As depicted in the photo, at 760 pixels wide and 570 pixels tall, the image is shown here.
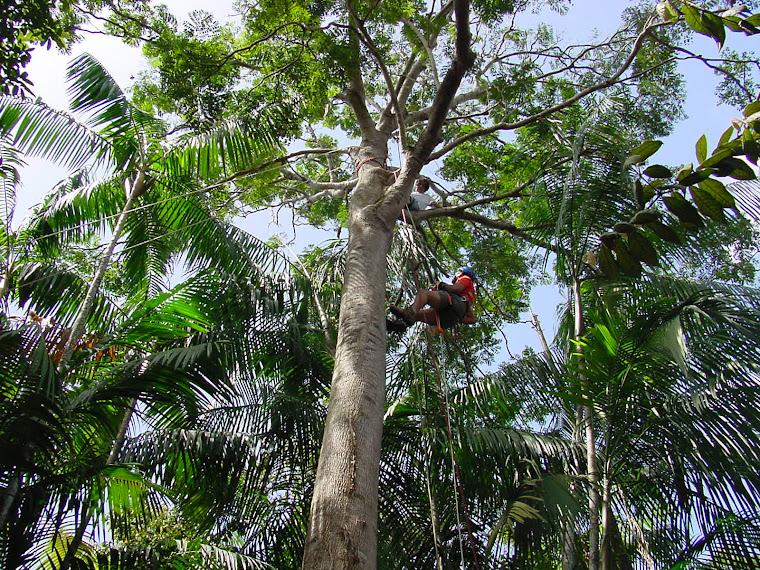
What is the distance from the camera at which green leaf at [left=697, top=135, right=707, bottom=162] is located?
2.79 metres

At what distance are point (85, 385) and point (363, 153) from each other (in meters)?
3.62

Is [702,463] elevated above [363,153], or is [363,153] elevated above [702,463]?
[363,153]

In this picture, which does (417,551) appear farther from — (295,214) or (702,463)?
(295,214)

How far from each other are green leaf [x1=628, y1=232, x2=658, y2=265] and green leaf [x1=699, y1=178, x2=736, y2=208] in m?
0.40

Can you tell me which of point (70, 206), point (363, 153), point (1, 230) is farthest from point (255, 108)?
point (1, 230)

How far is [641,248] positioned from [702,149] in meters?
0.54

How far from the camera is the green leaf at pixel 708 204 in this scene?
9.09 feet

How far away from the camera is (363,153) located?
6855mm

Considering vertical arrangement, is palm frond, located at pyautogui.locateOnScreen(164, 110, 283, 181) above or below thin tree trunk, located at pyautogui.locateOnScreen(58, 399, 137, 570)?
above

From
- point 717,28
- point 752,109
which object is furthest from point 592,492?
point 717,28

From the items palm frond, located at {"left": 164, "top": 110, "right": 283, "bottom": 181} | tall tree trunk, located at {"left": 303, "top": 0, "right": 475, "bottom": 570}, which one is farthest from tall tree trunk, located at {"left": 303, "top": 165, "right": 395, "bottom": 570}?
palm frond, located at {"left": 164, "top": 110, "right": 283, "bottom": 181}

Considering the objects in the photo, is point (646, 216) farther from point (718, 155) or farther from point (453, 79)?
point (453, 79)

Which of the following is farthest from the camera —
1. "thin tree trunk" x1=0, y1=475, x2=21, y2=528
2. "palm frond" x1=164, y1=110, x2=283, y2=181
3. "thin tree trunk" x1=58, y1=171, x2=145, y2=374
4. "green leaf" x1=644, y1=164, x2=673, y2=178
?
"palm frond" x1=164, y1=110, x2=283, y2=181

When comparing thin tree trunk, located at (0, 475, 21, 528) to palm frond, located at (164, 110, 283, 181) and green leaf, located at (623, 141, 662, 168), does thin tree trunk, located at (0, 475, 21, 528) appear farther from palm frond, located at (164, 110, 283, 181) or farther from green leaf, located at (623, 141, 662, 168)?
green leaf, located at (623, 141, 662, 168)
